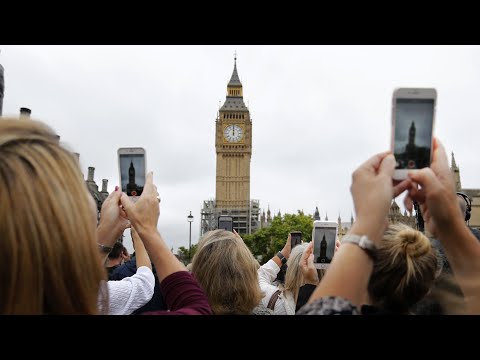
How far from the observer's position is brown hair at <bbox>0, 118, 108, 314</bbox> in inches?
55.2

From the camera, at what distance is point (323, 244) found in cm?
441

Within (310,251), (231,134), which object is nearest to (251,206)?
(231,134)

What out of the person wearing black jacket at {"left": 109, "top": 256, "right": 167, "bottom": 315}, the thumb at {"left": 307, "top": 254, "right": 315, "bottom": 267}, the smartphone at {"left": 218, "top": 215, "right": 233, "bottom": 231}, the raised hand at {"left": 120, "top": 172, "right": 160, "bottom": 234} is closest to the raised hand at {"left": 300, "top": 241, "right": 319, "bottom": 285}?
the thumb at {"left": 307, "top": 254, "right": 315, "bottom": 267}

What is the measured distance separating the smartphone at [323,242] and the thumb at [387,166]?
2.56 metres

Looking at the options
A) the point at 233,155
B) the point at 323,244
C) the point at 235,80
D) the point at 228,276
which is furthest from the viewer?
the point at 235,80

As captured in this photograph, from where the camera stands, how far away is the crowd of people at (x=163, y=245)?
4.64 feet

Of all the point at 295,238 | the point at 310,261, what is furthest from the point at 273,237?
the point at 310,261

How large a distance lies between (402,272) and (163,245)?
107 centimetres

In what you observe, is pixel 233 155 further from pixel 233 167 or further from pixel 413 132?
pixel 413 132

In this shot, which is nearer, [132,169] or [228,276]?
[132,169]

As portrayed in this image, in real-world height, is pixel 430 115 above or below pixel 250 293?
above
